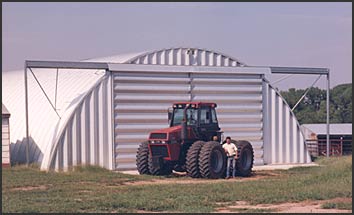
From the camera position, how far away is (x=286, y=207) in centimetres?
1588

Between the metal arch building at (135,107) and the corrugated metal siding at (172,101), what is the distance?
0.04 m

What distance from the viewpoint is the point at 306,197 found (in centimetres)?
1734

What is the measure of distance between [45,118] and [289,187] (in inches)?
Answer: 531

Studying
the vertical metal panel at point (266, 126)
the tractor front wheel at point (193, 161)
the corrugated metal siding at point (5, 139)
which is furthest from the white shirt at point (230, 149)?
the corrugated metal siding at point (5, 139)

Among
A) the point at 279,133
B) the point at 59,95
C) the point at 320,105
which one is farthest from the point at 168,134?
the point at 320,105

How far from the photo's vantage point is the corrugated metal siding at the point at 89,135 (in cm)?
2795

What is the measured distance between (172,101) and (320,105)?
5004 centimetres

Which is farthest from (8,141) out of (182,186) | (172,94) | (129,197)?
(129,197)

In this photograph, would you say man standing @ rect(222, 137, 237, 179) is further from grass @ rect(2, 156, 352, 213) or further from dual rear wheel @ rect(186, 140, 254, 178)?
grass @ rect(2, 156, 352, 213)

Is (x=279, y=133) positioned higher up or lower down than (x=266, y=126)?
lower down

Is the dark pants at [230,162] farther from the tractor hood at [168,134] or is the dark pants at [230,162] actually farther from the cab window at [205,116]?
the tractor hood at [168,134]

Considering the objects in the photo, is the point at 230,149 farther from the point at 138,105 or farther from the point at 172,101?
the point at 172,101

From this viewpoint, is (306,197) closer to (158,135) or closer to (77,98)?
(158,135)

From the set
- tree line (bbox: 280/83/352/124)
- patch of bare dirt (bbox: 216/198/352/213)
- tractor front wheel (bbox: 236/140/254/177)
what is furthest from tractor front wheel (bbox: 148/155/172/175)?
tree line (bbox: 280/83/352/124)
